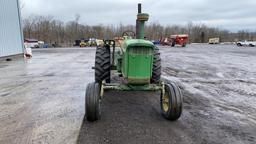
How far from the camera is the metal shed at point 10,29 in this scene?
20094mm

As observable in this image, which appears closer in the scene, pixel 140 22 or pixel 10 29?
pixel 140 22

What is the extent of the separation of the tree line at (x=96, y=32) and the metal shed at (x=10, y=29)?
35.2 m

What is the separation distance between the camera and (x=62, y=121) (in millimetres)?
5406

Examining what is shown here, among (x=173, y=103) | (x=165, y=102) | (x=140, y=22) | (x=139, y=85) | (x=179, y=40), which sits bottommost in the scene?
(x=179, y=40)

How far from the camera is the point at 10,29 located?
851 inches

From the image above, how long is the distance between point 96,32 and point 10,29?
52.9 metres

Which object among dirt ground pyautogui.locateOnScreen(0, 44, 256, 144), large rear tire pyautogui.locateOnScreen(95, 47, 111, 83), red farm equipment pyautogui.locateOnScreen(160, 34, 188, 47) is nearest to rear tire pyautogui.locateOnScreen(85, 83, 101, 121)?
dirt ground pyautogui.locateOnScreen(0, 44, 256, 144)

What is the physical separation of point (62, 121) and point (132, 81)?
152cm

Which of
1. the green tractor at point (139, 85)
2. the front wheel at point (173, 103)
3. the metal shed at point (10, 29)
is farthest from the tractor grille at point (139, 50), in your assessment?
the metal shed at point (10, 29)

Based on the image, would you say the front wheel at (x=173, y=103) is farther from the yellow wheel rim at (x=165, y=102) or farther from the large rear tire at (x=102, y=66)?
the large rear tire at (x=102, y=66)

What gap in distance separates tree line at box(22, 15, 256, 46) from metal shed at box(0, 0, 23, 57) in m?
35.2

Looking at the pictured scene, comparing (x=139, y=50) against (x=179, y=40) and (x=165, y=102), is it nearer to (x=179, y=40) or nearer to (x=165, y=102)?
(x=165, y=102)

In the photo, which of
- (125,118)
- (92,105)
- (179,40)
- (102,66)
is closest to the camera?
(92,105)

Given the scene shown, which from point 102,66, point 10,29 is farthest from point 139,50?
point 10,29
